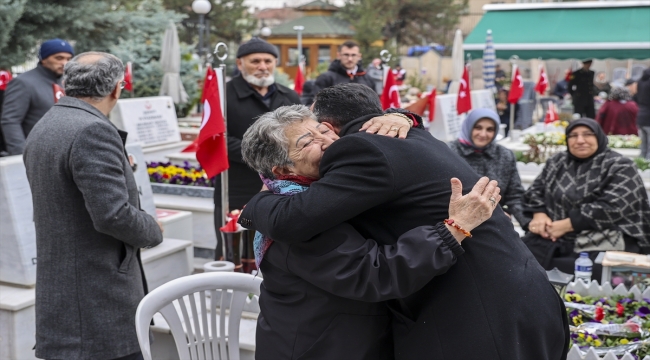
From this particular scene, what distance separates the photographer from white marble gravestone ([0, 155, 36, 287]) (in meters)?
3.90

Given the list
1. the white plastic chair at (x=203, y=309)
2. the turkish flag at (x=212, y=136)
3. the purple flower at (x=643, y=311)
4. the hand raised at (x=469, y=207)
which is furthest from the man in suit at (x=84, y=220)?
the purple flower at (x=643, y=311)

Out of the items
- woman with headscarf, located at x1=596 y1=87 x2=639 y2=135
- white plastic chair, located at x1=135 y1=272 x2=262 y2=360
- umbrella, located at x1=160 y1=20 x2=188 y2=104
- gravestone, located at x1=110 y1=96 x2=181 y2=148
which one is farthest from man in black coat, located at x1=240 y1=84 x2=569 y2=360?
woman with headscarf, located at x1=596 y1=87 x2=639 y2=135

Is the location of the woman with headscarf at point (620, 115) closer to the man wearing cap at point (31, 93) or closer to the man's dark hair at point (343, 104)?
the man wearing cap at point (31, 93)

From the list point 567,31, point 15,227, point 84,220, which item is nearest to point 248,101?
point 15,227

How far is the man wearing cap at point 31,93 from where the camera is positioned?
556 cm

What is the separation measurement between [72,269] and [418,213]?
167cm

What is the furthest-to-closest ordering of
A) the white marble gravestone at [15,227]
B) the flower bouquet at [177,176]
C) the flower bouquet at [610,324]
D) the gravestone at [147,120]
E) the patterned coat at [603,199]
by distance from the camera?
the gravestone at [147,120], the flower bouquet at [177,176], the patterned coat at [603,199], the white marble gravestone at [15,227], the flower bouquet at [610,324]

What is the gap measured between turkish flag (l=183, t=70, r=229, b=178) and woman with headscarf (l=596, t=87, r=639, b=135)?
423 inches

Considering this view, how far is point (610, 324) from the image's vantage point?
10.8 feet

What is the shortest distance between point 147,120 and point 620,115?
871 centimetres

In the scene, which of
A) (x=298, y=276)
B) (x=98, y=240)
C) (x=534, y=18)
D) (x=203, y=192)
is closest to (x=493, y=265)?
(x=298, y=276)

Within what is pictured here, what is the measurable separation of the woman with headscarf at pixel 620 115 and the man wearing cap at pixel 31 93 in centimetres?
1068

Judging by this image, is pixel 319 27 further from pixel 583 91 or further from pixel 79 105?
pixel 79 105

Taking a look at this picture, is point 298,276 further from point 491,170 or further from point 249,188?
point 491,170
